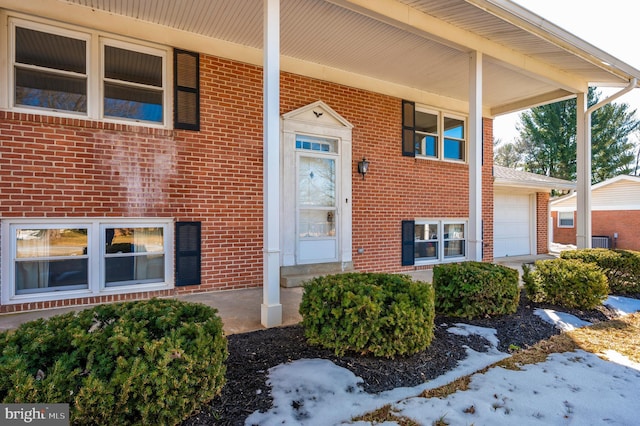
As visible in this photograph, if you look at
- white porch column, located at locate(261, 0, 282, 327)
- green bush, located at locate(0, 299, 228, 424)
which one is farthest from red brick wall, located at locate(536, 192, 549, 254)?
green bush, located at locate(0, 299, 228, 424)

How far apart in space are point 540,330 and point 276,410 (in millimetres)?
3127

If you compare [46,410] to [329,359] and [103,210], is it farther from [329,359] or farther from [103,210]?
[103,210]

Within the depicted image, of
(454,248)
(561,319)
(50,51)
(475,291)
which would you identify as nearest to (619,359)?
(561,319)

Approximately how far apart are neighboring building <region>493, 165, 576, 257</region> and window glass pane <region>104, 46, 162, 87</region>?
8414 millimetres

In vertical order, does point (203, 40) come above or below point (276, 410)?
above

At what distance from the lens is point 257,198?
536 centimetres

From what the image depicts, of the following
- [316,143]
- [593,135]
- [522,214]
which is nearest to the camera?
[316,143]

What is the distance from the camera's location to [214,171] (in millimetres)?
5016

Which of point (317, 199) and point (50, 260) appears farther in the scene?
point (317, 199)

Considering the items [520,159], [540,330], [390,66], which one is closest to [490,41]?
[390,66]

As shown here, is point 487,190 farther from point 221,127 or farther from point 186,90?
point 186,90

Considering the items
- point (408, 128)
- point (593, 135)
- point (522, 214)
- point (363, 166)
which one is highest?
point (593, 135)

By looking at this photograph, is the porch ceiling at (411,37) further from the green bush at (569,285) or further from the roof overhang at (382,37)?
the green bush at (569,285)

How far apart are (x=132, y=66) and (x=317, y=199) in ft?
11.2
